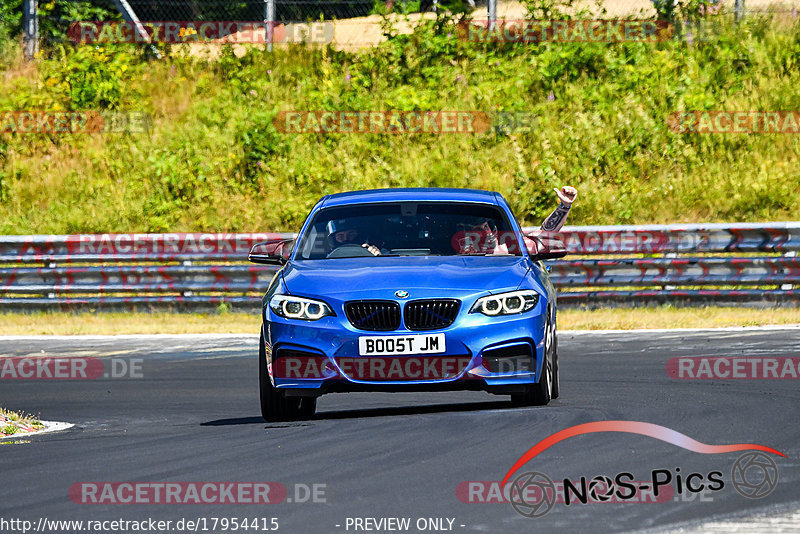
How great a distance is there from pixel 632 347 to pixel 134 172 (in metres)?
12.3

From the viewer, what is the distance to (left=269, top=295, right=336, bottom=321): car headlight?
27.7ft

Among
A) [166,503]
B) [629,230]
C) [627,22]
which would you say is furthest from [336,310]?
[627,22]

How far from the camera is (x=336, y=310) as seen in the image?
841 centimetres

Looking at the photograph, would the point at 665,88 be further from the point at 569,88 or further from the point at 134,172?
the point at 134,172

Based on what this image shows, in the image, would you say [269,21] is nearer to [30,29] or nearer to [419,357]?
[30,29]

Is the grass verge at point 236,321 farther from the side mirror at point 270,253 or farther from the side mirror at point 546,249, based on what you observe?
the side mirror at point 270,253

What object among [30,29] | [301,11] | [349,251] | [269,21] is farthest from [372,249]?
[301,11]

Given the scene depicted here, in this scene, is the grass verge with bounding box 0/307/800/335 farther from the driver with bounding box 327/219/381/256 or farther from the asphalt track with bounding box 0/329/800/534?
the driver with bounding box 327/219/381/256

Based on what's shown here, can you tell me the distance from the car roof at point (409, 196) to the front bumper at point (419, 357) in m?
1.75

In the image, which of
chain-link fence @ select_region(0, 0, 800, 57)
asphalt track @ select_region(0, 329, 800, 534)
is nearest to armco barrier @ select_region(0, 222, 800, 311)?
asphalt track @ select_region(0, 329, 800, 534)

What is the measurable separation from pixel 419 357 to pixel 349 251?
4.94ft

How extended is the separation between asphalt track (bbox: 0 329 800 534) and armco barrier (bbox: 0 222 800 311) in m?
5.11

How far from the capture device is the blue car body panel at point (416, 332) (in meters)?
8.37

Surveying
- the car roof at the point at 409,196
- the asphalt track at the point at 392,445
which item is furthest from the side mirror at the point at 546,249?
the asphalt track at the point at 392,445
